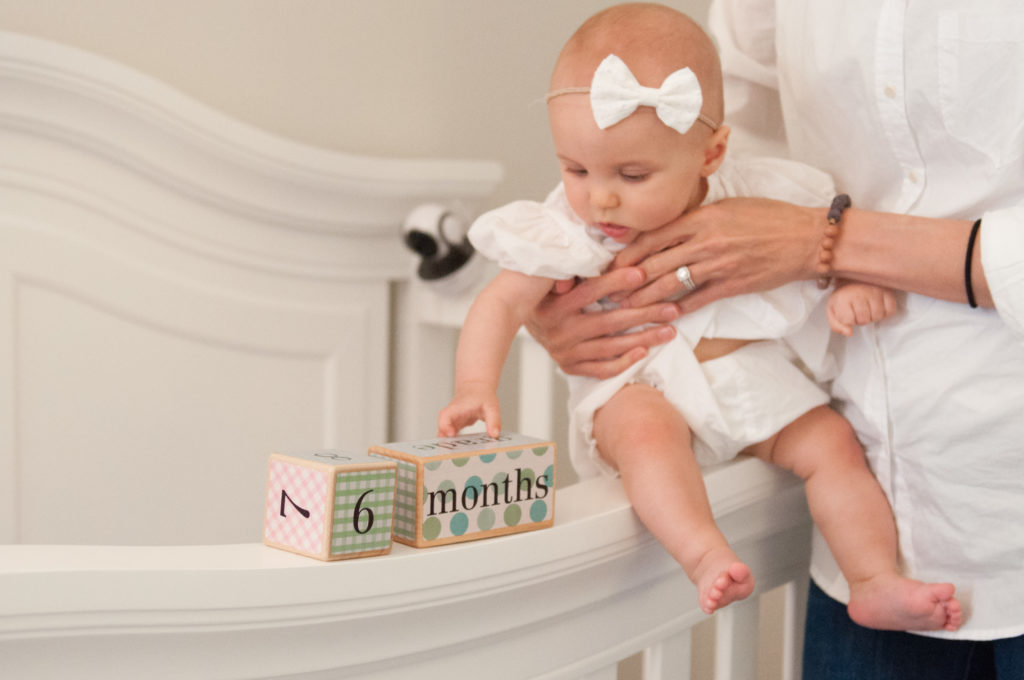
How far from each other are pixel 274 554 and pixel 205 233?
1.05 meters

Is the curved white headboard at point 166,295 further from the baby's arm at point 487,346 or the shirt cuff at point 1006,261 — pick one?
the shirt cuff at point 1006,261

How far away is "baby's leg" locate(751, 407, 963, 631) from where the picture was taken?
88 cm

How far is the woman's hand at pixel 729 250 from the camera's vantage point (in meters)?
0.97

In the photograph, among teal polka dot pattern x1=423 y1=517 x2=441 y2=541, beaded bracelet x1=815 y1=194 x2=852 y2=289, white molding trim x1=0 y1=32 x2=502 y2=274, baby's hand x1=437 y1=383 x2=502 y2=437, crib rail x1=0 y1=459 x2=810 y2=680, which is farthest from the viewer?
white molding trim x1=0 y1=32 x2=502 y2=274

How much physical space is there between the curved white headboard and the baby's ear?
79 cm

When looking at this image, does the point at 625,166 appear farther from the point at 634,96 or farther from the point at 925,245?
the point at 925,245

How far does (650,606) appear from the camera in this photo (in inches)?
35.9

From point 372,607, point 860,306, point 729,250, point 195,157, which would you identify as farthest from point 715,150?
point 195,157

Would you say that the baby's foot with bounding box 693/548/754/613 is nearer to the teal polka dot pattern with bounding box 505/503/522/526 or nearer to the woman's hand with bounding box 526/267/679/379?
the teal polka dot pattern with bounding box 505/503/522/526

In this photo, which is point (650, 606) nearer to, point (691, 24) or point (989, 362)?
point (989, 362)

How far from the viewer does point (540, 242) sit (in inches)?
39.0

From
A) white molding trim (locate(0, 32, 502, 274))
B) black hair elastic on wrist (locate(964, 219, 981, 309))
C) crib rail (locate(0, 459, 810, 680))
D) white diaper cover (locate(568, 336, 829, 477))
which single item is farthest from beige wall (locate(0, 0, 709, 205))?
black hair elastic on wrist (locate(964, 219, 981, 309))

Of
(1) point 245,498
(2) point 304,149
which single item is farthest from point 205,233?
(1) point 245,498

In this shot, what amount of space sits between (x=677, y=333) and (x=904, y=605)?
12.7 inches
